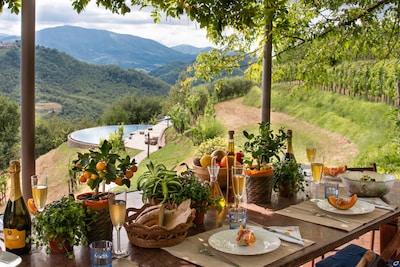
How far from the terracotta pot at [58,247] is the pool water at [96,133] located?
5.57 feet

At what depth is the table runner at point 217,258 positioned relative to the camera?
4.54 feet

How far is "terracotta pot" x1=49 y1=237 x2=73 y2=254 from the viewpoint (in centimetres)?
141

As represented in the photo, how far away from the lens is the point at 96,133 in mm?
3297

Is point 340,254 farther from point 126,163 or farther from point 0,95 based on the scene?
point 0,95

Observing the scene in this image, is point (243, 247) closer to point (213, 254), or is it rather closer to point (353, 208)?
point (213, 254)

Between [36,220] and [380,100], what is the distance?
4612mm

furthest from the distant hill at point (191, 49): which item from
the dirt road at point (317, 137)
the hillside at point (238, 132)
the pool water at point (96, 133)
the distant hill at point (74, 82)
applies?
the dirt road at point (317, 137)

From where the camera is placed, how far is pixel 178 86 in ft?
13.3

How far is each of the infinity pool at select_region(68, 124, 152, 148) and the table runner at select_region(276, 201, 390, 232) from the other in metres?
1.67

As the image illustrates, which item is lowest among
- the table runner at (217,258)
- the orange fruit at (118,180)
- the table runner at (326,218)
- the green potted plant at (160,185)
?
the table runner at (217,258)

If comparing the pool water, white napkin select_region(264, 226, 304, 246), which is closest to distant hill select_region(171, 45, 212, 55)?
the pool water

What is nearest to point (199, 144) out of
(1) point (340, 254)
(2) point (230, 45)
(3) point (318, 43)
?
(2) point (230, 45)

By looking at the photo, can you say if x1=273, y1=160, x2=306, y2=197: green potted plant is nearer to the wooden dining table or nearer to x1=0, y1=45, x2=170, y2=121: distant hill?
the wooden dining table

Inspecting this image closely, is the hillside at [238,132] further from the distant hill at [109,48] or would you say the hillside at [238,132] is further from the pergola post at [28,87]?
the distant hill at [109,48]
